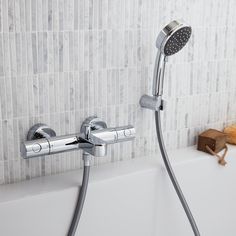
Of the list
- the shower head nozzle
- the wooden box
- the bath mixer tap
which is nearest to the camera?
the bath mixer tap

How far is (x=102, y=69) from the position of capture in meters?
1.23

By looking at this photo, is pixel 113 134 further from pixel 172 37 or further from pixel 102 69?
pixel 172 37

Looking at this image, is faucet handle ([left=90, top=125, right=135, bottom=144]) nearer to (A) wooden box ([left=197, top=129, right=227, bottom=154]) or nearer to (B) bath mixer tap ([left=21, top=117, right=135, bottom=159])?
(B) bath mixer tap ([left=21, top=117, right=135, bottom=159])

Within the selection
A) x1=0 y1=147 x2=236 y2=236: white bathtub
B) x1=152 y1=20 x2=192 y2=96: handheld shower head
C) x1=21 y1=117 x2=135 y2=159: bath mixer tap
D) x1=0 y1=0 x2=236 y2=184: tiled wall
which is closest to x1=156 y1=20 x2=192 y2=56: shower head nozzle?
x1=152 y1=20 x2=192 y2=96: handheld shower head

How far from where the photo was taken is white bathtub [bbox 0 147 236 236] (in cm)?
109

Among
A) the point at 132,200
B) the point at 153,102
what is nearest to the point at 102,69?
the point at 153,102

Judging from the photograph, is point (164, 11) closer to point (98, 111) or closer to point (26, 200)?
point (98, 111)

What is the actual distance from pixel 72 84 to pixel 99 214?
1.21 ft

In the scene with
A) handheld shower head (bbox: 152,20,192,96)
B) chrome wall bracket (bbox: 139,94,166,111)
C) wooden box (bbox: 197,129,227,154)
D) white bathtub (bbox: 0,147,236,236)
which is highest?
handheld shower head (bbox: 152,20,192,96)

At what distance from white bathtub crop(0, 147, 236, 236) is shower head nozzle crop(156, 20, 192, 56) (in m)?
0.36

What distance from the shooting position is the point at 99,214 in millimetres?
1204

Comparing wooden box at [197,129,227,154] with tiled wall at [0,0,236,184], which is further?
wooden box at [197,129,227,154]

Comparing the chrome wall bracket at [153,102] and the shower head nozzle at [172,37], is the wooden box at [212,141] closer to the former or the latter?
the chrome wall bracket at [153,102]

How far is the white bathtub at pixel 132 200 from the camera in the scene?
109cm
